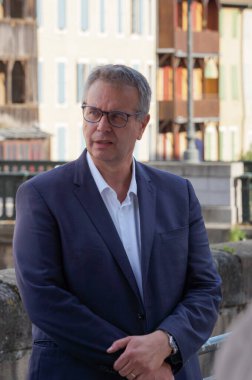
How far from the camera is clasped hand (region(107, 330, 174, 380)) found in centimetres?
411

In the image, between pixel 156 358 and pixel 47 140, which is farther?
pixel 47 140

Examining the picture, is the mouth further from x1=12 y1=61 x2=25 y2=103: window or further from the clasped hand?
x1=12 y1=61 x2=25 y2=103: window

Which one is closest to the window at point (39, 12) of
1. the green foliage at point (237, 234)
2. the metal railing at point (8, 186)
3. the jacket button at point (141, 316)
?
the metal railing at point (8, 186)

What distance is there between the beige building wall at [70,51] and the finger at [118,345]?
159 ft

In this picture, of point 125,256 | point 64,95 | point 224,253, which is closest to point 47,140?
point 64,95

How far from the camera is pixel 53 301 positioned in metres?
4.14

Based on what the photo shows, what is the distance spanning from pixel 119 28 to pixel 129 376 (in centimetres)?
5334

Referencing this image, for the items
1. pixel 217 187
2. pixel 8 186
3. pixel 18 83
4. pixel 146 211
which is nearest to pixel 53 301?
pixel 146 211

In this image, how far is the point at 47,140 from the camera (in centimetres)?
5241

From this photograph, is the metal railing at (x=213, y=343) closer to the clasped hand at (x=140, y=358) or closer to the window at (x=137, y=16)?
the clasped hand at (x=140, y=358)

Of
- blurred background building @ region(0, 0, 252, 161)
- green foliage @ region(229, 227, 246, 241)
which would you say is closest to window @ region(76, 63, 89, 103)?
blurred background building @ region(0, 0, 252, 161)

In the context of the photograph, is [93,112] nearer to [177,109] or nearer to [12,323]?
[12,323]

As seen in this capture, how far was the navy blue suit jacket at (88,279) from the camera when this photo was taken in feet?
13.6

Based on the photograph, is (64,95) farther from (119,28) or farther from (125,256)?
(125,256)
